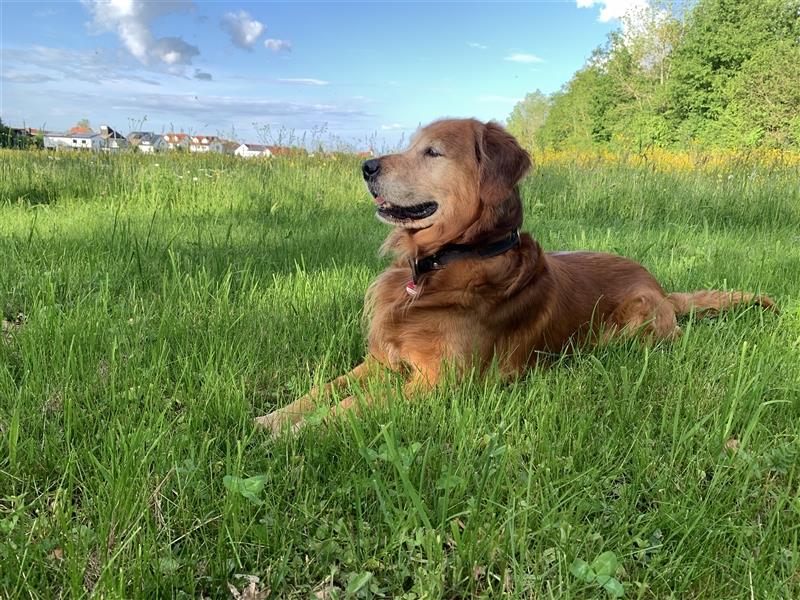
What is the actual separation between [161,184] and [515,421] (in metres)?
6.11

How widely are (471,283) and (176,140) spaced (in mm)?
8198

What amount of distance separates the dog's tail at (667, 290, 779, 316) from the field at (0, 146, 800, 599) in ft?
0.38

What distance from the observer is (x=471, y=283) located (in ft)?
7.90

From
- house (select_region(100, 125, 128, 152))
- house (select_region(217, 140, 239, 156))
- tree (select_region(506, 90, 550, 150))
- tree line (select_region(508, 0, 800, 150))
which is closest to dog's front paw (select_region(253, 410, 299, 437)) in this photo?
house (select_region(100, 125, 128, 152))

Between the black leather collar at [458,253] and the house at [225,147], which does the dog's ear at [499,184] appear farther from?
the house at [225,147]

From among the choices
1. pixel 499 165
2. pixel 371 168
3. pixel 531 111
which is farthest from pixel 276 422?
pixel 531 111

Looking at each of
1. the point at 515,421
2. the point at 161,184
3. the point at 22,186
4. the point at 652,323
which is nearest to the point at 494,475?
the point at 515,421

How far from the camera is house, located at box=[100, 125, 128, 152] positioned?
321 inches

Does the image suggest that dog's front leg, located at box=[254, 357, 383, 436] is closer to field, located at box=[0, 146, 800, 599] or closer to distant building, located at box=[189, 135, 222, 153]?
field, located at box=[0, 146, 800, 599]

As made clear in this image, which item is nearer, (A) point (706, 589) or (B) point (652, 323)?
(A) point (706, 589)

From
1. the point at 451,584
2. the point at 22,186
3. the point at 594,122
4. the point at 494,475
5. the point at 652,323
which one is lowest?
the point at 451,584

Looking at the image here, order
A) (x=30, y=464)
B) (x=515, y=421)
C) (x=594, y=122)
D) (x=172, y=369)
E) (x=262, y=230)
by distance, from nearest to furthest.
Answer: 1. (x=30, y=464)
2. (x=515, y=421)
3. (x=172, y=369)
4. (x=262, y=230)
5. (x=594, y=122)

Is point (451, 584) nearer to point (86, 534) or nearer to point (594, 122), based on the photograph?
point (86, 534)

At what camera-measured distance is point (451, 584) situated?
1.28 m
